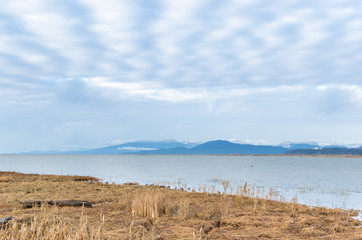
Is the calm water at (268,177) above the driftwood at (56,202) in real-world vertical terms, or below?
below

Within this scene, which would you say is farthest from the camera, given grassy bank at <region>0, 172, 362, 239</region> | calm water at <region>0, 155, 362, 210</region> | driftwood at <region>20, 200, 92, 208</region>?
calm water at <region>0, 155, 362, 210</region>

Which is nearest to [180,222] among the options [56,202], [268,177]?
[56,202]

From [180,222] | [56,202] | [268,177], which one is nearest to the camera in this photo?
[180,222]

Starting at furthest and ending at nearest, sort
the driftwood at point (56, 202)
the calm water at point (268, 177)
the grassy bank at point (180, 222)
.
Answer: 1. the calm water at point (268, 177)
2. the driftwood at point (56, 202)
3. the grassy bank at point (180, 222)

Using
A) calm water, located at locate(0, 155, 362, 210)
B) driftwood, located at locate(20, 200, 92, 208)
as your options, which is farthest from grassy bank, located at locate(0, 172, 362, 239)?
calm water, located at locate(0, 155, 362, 210)

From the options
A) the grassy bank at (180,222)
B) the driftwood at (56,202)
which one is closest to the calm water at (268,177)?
the grassy bank at (180,222)

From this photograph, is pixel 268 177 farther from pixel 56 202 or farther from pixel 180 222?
pixel 180 222

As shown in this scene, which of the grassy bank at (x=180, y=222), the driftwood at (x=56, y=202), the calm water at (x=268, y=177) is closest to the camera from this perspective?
the grassy bank at (x=180, y=222)

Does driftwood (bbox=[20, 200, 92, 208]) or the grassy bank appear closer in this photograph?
the grassy bank

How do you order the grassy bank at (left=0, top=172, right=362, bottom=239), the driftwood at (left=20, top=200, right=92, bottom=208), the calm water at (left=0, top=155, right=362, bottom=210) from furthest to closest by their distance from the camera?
the calm water at (left=0, top=155, right=362, bottom=210) → the driftwood at (left=20, top=200, right=92, bottom=208) → the grassy bank at (left=0, top=172, right=362, bottom=239)

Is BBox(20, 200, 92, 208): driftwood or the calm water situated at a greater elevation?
BBox(20, 200, 92, 208): driftwood

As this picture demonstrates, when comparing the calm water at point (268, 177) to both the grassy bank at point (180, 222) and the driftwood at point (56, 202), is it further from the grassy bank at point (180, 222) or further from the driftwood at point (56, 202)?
the driftwood at point (56, 202)

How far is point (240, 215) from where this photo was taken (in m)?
12.8

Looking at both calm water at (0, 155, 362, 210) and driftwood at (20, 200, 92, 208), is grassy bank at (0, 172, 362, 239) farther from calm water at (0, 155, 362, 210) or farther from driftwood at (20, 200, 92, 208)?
calm water at (0, 155, 362, 210)
